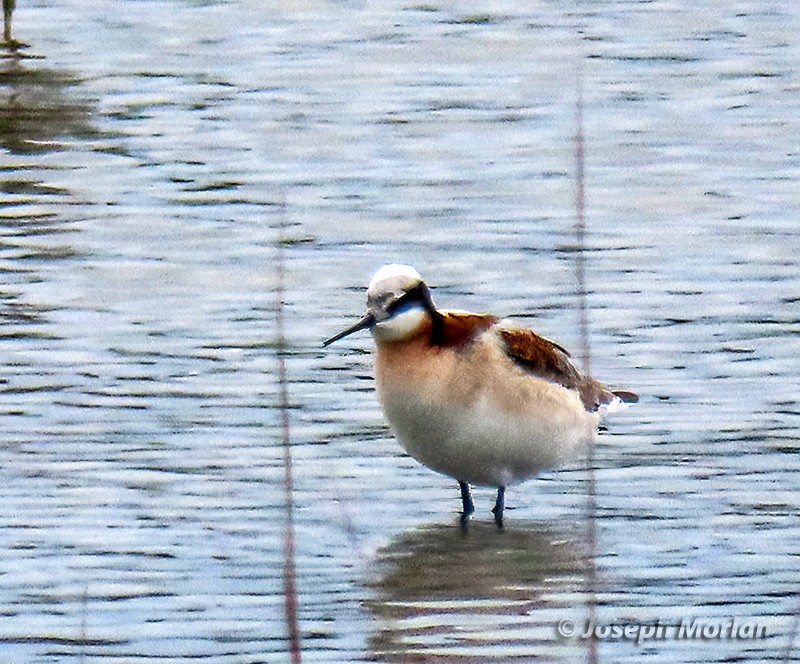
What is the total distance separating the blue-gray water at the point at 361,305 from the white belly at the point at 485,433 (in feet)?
0.87

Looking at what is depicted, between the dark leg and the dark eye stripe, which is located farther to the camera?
the dark leg

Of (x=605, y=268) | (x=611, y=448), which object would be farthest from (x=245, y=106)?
(x=611, y=448)

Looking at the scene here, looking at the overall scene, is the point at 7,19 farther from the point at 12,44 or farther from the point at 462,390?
the point at 462,390

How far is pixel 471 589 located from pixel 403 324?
108 centimetres

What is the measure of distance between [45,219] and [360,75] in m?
3.99

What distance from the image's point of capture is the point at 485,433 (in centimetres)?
905

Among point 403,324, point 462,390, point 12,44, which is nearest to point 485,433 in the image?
point 462,390

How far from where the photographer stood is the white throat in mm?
8977

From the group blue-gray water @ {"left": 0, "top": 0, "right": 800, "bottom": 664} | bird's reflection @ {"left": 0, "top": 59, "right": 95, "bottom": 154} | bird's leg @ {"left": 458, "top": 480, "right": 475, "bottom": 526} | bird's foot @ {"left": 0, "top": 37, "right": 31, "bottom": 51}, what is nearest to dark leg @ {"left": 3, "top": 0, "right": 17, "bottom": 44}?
bird's foot @ {"left": 0, "top": 37, "right": 31, "bottom": 51}

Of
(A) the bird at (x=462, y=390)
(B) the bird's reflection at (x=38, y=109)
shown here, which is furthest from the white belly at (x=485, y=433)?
(B) the bird's reflection at (x=38, y=109)

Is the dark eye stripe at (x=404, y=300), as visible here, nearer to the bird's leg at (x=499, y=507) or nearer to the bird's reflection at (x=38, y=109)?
the bird's leg at (x=499, y=507)

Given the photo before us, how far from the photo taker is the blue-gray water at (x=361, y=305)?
8391mm

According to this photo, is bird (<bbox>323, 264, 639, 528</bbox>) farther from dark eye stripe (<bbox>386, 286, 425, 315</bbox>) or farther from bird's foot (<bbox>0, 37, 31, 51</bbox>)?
bird's foot (<bbox>0, 37, 31, 51</bbox>)

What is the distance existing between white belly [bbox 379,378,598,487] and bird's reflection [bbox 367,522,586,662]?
27cm
